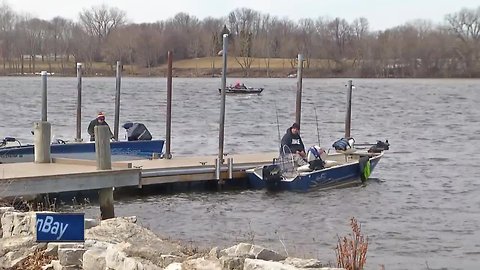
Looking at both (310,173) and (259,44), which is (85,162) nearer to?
(310,173)

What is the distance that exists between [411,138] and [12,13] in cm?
11045

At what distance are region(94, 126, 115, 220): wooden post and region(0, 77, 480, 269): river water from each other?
3.12 feet

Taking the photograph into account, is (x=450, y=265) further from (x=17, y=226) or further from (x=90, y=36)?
(x=90, y=36)

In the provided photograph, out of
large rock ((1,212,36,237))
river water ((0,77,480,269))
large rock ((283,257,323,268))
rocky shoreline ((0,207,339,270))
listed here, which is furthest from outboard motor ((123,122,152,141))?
large rock ((283,257,323,268))

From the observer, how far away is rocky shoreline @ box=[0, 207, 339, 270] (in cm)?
722

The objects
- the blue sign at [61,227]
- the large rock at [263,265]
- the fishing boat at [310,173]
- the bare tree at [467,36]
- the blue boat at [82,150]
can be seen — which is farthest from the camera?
the bare tree at [467,36]

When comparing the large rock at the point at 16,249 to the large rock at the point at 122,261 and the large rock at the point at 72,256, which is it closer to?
the large rock at the point at 72,256

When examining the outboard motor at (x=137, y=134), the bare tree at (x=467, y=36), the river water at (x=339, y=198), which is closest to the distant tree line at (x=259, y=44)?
the bare tree at (x=467, y=36)

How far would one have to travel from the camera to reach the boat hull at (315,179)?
20422 mm

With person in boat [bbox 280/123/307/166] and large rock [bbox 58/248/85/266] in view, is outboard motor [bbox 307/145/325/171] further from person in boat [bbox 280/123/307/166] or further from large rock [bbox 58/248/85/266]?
large rock [bbox 58/248/85/266]

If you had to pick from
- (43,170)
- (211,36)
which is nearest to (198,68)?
(211,36)

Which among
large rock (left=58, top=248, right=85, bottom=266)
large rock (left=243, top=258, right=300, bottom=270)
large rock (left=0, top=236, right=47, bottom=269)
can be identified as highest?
large rock (left=243, top=258, right=300, bottom=270)

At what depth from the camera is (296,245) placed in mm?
15055

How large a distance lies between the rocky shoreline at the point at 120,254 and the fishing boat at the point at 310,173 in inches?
434
